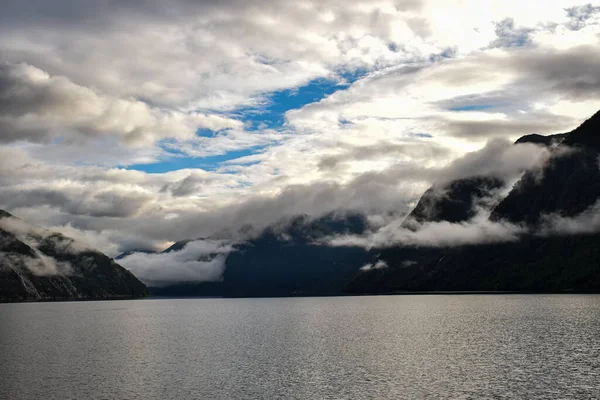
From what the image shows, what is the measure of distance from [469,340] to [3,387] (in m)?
114

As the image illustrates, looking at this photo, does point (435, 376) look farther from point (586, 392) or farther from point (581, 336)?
point (581, 336)

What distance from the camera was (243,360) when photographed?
121562mm

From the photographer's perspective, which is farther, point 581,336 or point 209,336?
point 209,336

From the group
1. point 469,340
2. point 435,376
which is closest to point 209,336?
point 469,340

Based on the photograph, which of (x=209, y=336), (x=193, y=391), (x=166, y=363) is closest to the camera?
(x=193, y=391)

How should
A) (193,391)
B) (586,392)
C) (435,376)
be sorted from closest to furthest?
(586,392) → (193,391) → (435,376)

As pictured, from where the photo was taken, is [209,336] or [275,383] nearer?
[275,383]

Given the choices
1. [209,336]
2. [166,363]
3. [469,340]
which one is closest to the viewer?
[166,363]

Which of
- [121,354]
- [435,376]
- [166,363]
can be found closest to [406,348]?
[435,376]

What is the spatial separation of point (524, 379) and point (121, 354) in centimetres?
9743

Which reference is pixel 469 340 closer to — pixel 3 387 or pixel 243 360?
pixel 243 360

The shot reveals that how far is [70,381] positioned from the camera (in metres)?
98.1

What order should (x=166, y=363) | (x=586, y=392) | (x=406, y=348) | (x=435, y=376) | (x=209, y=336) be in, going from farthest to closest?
(x=209, y=336), (x=406, y=348), (x=166, y=363), (x=435, y=376), (x=586, y=392)

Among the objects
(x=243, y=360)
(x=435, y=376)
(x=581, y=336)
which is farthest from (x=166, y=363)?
(x=581, y=336)
